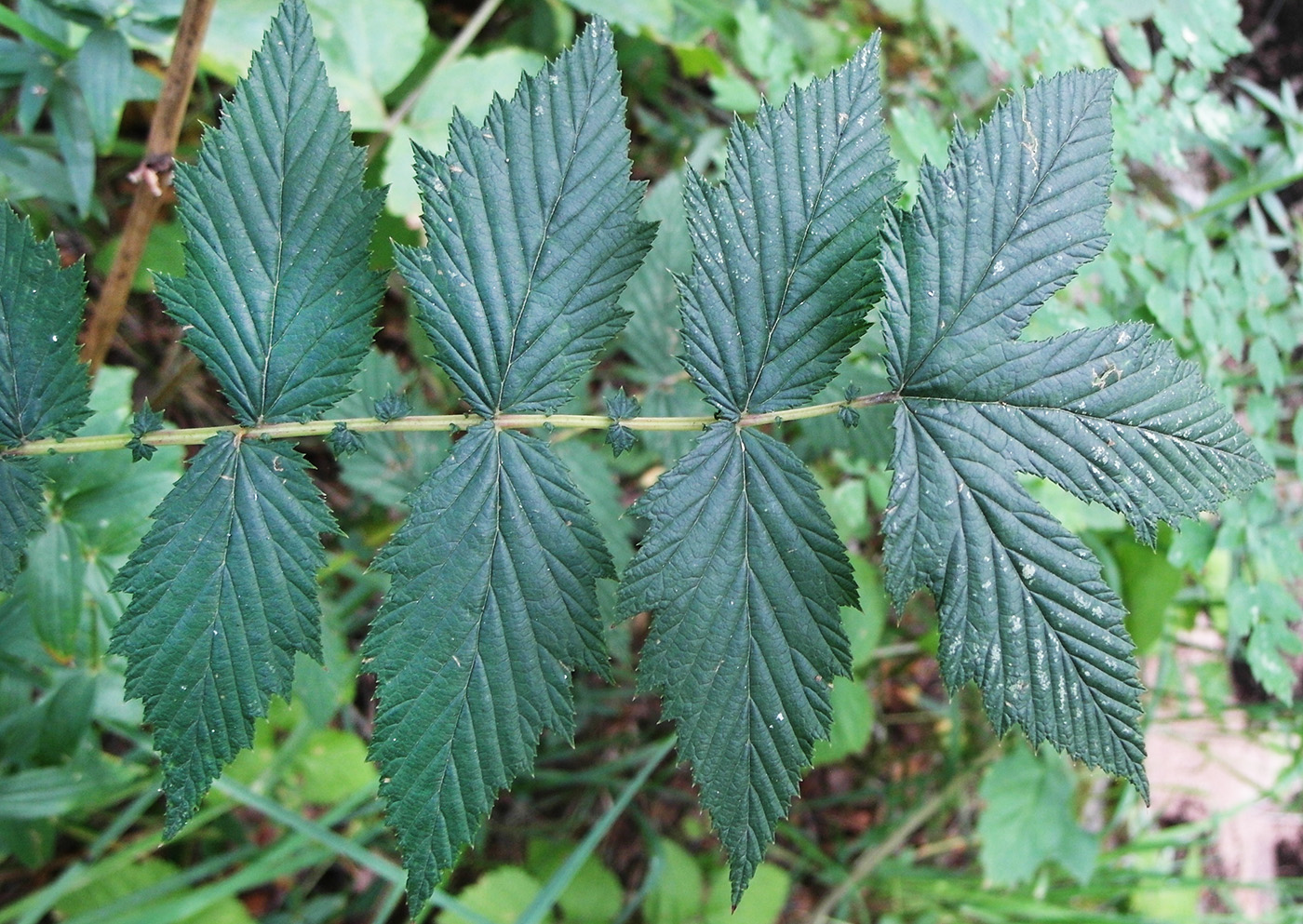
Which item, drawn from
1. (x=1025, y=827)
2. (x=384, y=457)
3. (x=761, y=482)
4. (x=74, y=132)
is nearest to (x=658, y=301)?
(x=384, y=457)

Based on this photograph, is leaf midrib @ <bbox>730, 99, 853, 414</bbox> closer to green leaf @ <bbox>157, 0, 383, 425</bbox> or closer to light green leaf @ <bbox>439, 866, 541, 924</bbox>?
green leaf @ <bbox>157, 0, 383, 425</bbox>

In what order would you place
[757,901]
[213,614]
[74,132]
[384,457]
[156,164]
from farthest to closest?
1. [757,901]
2. [384,457]
3. [74,132]
4. [156,164]
5. [213,614]

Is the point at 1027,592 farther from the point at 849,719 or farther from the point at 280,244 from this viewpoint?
the point at 849,719

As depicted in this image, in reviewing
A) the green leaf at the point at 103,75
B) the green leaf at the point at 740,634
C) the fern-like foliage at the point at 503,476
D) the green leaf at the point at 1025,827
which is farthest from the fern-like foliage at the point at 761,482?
the green leaf at the point at 1025,827

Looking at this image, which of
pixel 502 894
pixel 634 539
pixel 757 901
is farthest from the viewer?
pixel 634 539

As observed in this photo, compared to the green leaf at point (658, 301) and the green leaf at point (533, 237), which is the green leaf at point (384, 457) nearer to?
the green leaf at point (658, 301)

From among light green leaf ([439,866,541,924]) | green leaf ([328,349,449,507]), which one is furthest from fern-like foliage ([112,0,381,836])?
light green leaf ([439,866,541,924])
